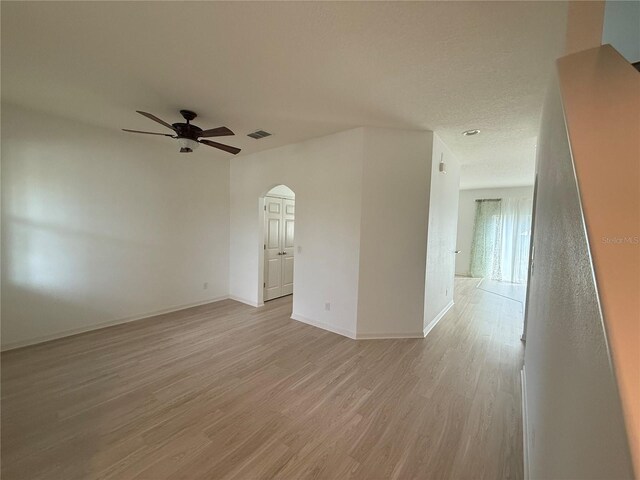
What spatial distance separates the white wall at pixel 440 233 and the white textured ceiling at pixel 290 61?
2.25 feet

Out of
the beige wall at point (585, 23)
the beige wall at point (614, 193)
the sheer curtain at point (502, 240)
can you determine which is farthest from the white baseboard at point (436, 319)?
the sheer curtain at point (502, 240)

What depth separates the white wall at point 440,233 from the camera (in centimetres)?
331

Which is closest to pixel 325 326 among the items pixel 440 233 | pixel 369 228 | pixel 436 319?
pixel 369 228

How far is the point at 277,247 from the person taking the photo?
4785 mm

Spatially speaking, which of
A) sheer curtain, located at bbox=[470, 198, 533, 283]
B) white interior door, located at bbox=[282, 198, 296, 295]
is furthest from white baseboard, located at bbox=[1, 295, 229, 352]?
sheer curtain, located at bbox=[470, 198, 533, 283]

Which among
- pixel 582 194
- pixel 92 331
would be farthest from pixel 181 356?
pixel 582 194

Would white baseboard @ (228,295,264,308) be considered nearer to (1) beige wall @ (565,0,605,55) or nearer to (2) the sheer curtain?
(1) beige wall @ (565,0,605,55)

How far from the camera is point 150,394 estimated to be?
2.10 m

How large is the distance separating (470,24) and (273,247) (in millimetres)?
3923

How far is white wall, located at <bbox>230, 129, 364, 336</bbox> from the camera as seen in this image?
318cm

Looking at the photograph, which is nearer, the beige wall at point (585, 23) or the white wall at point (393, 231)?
the beige wall at point (585, 23)

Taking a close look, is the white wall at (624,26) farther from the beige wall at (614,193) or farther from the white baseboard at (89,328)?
the white baseboard at (89,328)

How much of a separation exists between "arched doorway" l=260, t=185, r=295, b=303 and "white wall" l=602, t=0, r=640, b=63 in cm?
372

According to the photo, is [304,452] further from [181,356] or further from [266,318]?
[266,318]
